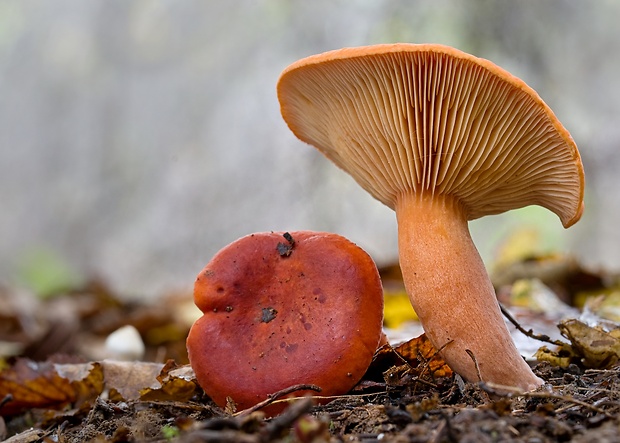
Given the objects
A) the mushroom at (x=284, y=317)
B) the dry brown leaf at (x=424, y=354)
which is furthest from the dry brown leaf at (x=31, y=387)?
the dry brown leaf at (x=424, y=354)

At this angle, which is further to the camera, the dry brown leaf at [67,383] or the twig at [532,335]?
the dry brown leaf at [67,383]

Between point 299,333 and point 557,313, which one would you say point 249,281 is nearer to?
point 299,333

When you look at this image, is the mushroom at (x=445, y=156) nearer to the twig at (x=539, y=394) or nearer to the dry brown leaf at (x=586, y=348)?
the dry brown leaf at (x=586, y=348)

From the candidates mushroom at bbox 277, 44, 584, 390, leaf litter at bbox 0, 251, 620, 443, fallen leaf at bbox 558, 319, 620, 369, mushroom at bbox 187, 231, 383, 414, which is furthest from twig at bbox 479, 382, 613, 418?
fallen leaf at bbox 558, 319, 620, 369

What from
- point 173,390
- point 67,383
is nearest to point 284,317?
point 173,390

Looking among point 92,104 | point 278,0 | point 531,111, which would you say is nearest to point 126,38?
point 92,104

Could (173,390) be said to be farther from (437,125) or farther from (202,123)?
(202,123)

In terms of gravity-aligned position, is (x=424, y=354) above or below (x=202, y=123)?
below
